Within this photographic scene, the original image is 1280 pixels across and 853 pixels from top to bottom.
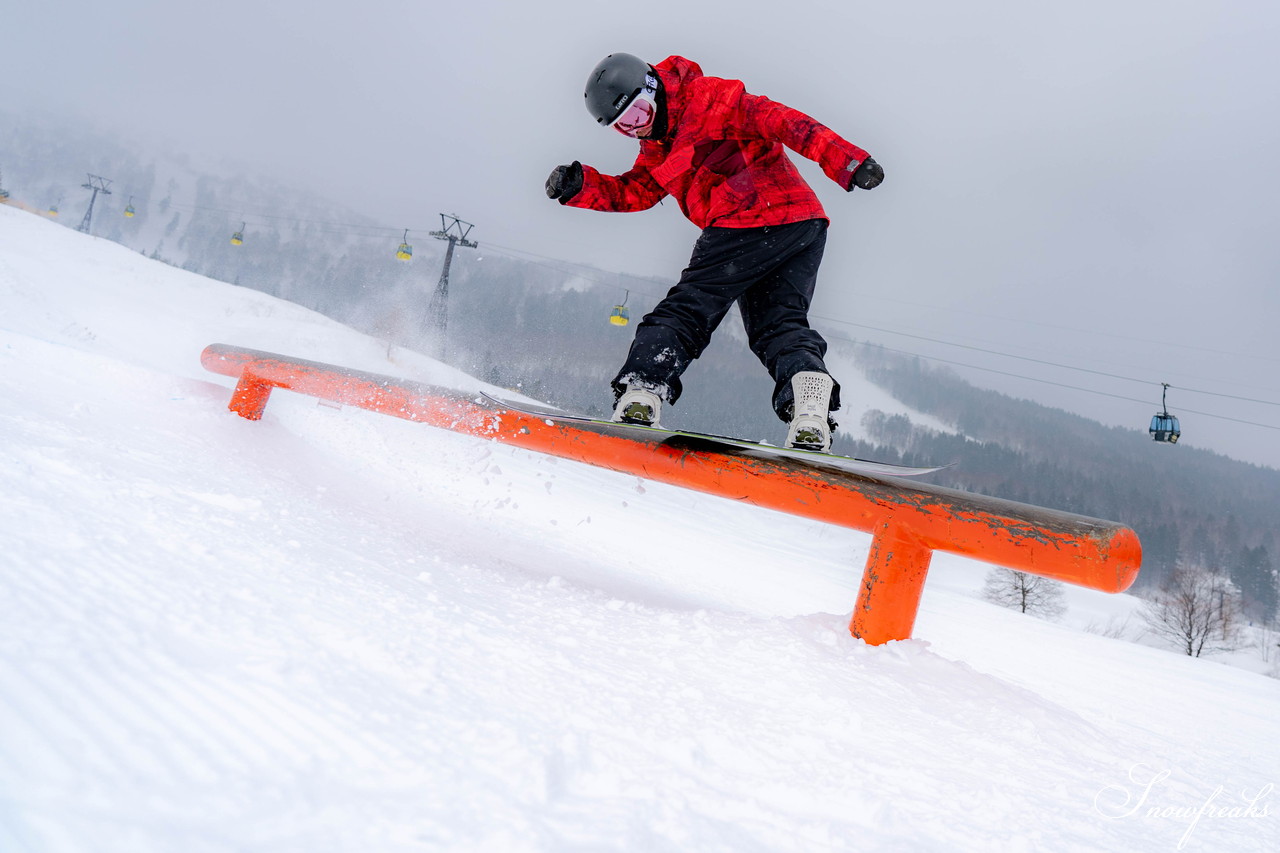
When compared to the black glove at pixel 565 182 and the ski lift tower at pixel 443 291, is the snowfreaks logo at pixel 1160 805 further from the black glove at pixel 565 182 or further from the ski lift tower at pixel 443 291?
the ski lift tower at pixel 443 291

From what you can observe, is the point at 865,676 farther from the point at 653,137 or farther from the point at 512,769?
the point at 653,137

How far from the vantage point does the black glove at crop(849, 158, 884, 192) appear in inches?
76.1

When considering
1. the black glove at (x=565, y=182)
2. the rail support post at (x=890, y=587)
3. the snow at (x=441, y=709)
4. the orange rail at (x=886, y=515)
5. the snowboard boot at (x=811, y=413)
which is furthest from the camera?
the black glove at (x=565, y=182)

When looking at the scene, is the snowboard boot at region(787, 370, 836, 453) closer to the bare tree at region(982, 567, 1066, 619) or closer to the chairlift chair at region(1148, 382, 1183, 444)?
the chairlift chair at region(1148, 382, 1183, 444)

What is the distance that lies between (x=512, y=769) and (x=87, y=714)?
1.40 ft

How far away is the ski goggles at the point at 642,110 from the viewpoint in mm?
2107

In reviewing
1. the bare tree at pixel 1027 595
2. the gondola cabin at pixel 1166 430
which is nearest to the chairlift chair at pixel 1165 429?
the gondola cabin at pixel 1166 430

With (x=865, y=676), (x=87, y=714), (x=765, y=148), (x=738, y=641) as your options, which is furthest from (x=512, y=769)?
(x=765, y=148)

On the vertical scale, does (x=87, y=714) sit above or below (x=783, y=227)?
below

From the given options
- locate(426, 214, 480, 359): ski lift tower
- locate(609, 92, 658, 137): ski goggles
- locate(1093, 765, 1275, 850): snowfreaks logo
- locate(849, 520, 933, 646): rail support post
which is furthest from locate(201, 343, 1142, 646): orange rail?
locate(426, 214, 480, 359): ski lift tower

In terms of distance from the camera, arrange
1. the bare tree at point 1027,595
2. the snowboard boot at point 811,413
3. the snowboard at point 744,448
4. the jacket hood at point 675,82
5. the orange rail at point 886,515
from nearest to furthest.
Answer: the orange rail at point 886,515
the snowboard at point 744,448
the snowboard boot at point 811,413
the jacket hood at point 675,82
the bare tree at point 1027,595

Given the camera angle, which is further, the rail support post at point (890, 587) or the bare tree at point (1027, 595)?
the bare tree at point (1027, 595)

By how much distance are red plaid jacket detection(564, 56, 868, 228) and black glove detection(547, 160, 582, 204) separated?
0.9 inches

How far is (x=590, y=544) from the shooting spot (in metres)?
3.16
